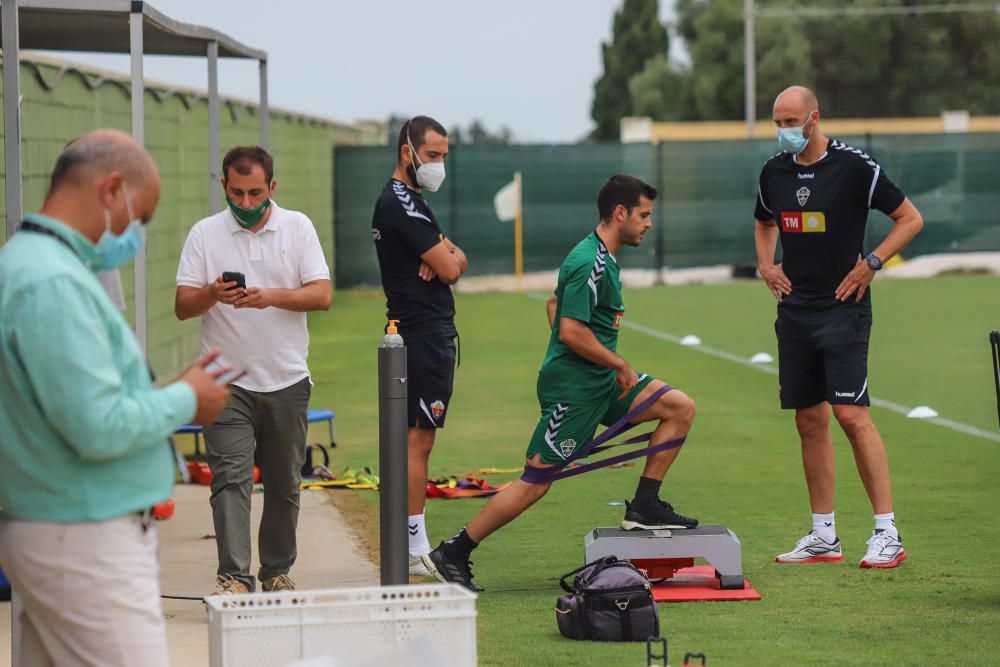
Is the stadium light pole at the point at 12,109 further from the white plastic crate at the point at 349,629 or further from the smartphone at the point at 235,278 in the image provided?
the white plastic crate at the point at 349,629

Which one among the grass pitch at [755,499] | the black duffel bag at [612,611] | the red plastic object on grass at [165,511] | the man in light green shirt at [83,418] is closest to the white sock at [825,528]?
the grass pitch at [755,499]

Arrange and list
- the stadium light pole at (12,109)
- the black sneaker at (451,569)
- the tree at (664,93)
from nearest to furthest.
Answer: the stadium light pole at (12,109)
the black sneaker at (451,569)
the tree at (664,93)

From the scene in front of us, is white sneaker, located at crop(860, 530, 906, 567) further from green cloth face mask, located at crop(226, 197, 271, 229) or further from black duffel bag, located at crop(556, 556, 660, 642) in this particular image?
green cloth face mask, located at crop(226, 197, 271, 229)

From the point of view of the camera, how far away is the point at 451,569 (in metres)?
7.47

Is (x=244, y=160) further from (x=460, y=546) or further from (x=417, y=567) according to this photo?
(x=417, y=567)

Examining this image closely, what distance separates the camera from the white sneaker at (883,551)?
7.79m

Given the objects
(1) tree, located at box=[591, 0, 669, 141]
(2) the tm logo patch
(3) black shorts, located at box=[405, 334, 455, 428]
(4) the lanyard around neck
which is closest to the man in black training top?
(3) black shorts, located at box=[405, 334, 455, 428]

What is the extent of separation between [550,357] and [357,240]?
2355 centimetres

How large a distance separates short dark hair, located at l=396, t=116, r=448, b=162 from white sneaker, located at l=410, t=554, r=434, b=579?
1.91 m

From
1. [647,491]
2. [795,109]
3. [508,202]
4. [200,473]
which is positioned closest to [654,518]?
[647,491]

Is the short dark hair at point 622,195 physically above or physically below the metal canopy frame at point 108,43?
below

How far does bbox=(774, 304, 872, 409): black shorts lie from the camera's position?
792 centimetres

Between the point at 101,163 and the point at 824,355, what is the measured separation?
4801 mm

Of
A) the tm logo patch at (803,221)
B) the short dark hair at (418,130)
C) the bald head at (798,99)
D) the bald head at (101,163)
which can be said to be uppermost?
the bald head at (798,99)
